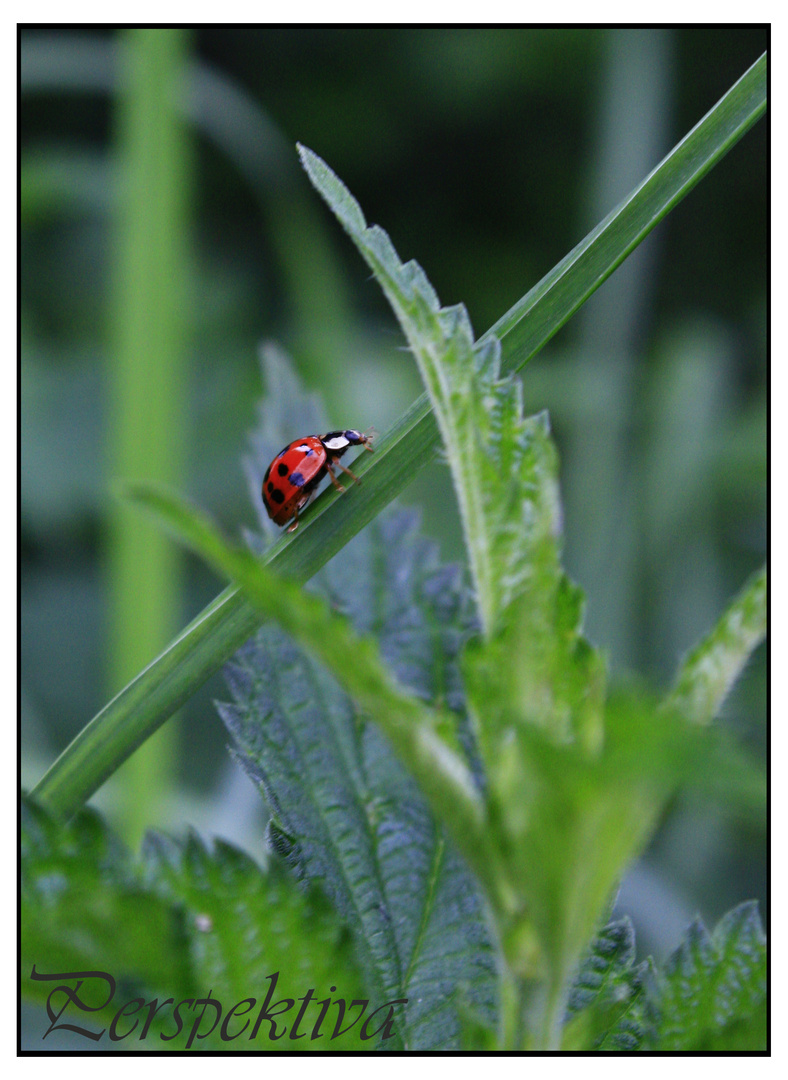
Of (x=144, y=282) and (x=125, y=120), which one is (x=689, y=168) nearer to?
(x=144, y=282)

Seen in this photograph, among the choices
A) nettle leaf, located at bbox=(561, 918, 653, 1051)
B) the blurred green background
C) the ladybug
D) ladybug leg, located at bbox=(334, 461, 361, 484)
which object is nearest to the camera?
nettle leaf, located at bbox=(561, 918, 653, 1051)

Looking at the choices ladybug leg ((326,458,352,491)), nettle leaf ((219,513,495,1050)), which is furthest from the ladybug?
nettle leaf ((219,513,495,1050))

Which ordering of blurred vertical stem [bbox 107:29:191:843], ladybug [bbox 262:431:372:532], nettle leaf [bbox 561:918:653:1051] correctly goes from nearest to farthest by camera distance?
nettle leaf [bbox 561:918:653:1051] → ladybug [bbox 262:431:372:532] → blurred vertical stem [bbox 107:29:191:843]

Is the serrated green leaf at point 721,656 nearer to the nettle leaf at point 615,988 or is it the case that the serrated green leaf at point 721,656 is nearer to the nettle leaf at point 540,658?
the nettle leaf at point 540,658

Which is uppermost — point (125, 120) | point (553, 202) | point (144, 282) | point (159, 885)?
point (553, 202)

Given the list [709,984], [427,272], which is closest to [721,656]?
[709,984]

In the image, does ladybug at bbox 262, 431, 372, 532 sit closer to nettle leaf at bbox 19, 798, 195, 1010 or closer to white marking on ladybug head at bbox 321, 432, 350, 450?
white marking on ladybug head at bbox 321, 432, 350, 450

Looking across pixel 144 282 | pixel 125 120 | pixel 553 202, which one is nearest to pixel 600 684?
pixel 144 282
